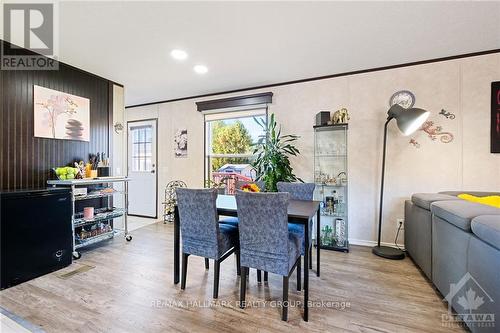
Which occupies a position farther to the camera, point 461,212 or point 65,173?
point 65,173

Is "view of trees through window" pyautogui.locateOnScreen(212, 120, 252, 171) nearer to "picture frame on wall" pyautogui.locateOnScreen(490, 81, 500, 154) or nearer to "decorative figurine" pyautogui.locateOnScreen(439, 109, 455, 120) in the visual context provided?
"decorative figurine" pyautogui.locateOnScreen(439, 109, 455, 120)

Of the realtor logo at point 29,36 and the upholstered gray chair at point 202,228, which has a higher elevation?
the realtor logo at point 29,36

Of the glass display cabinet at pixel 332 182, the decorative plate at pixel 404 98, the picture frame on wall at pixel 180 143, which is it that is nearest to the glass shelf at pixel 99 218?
the picture frame on wall at pixel 180 143

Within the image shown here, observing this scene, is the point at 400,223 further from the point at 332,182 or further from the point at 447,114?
the point at 447,114

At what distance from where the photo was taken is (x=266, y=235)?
1747 millimetres

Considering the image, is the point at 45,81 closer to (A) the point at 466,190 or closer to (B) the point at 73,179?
(B) the point at 73,179

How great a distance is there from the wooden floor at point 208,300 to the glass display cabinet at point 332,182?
1.61 ft

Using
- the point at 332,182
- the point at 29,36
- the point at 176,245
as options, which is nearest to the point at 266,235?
the point at 176,245

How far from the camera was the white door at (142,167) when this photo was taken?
199 inches

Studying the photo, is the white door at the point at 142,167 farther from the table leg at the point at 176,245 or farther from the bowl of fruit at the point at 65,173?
the table leg at the point at 176,245

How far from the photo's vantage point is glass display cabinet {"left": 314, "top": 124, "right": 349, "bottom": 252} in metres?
3.21

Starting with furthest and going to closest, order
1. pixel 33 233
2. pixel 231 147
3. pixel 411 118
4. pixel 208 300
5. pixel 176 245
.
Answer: pixel 231 147 → pixel 411 118 → pixel 33 233 → pixel 176 245 → pixel 208 300

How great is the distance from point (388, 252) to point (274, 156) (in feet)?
6.29

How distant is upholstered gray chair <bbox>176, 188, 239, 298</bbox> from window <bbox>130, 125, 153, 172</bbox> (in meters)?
3.50
